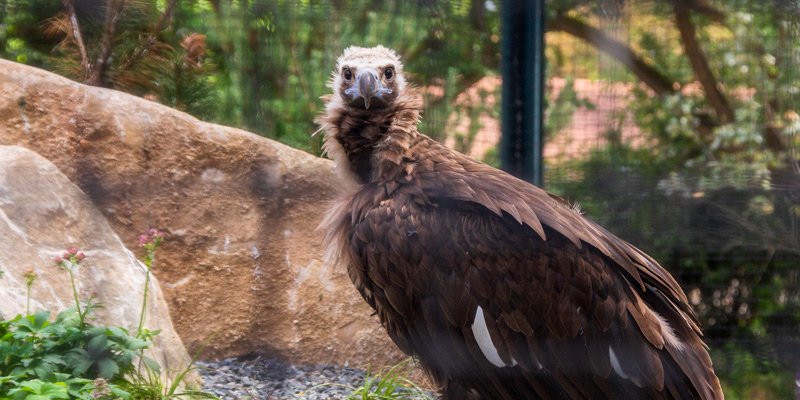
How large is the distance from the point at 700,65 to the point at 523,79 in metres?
1.04

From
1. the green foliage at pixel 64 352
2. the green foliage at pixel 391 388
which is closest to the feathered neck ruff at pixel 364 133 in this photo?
the green foliage at pixel 391 388

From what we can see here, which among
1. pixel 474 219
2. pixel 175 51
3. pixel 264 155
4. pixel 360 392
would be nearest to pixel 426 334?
pixel 474 219

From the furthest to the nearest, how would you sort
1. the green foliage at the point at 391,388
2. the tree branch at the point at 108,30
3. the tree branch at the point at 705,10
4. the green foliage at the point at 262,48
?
1. the tree branch at the point at 705,10
2. the green foliage at the point at 391,388
3. the green foliage at the point at 262,48
4. the tree branch at the point at 108,30

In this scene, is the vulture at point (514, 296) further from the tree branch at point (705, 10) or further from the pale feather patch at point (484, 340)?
the tree branch at point (705, 10)

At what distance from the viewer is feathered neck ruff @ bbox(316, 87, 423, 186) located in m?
2.49

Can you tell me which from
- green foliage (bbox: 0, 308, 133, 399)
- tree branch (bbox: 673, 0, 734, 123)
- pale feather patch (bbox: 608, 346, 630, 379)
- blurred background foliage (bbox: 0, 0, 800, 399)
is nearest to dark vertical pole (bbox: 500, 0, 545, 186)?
blurred background foliage (bbox: 0, 0, 800, 399)

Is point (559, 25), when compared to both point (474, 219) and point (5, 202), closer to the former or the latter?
point (474, 219)

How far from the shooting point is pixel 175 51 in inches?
Answer: 90.1

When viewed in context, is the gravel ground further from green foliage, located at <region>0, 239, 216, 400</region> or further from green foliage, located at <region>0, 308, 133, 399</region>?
green foliage, located at <region>0, 308, 133, 399</region>

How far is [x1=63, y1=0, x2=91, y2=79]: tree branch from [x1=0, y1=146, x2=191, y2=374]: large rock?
0.30 meters

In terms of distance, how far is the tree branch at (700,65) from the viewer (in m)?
2.81

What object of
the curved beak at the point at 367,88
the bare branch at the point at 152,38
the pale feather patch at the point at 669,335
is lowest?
the pale feather patch at the point at 669,335

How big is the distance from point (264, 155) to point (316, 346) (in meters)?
0.63

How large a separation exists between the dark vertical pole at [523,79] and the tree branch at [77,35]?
992mm
